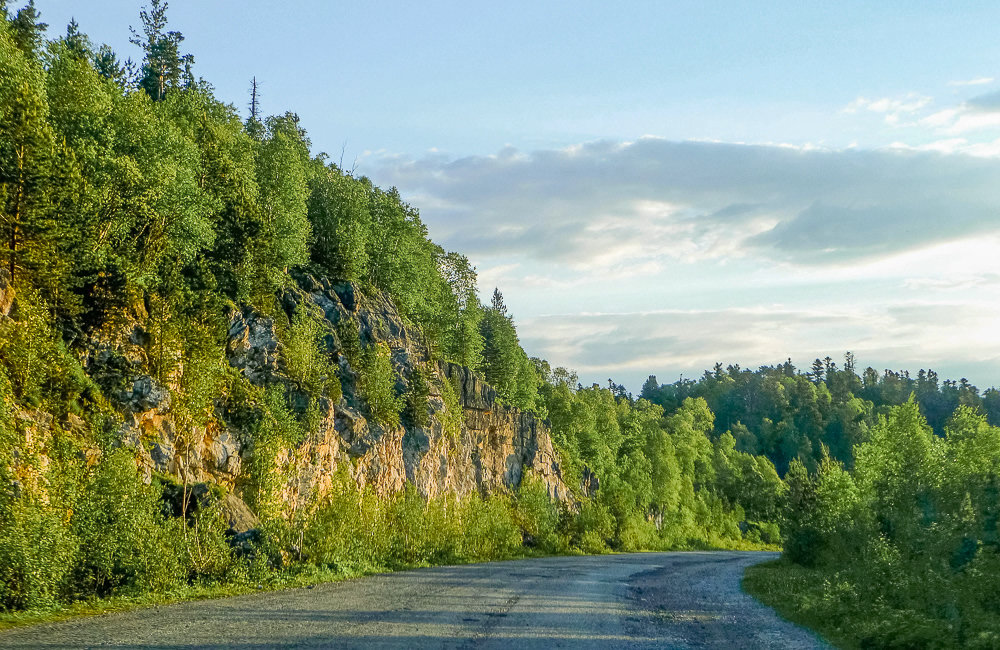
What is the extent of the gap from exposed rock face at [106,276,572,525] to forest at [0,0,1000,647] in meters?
0.64

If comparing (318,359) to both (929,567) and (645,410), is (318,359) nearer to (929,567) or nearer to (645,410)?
(929,567)

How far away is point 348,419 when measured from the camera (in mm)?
41000

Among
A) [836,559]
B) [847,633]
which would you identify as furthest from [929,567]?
[836,559]

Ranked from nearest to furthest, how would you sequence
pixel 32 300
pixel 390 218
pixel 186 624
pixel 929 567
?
pixel 186 624 → pixel 929 567 → pixel 32 300 → pixel 390 218

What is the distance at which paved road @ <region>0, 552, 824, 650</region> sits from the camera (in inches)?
560

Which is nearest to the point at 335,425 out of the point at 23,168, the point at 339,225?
the point at 339,225

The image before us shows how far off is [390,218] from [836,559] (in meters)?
43.2

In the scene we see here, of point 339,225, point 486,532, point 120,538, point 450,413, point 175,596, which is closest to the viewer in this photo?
point 120,538

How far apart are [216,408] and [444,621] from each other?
18842mm

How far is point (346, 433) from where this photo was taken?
40.6 metres

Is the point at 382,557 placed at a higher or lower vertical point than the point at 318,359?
lower

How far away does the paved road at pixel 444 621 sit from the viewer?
46.7 ft

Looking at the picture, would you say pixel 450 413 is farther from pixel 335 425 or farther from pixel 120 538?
pixel 120 538

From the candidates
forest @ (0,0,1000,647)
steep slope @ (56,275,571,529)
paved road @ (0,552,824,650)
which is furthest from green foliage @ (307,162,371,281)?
paved road @ (0,552,824,650)
